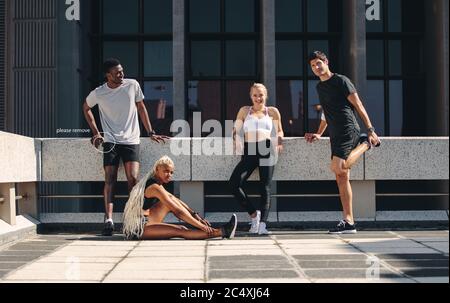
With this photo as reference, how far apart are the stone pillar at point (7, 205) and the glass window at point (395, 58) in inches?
499

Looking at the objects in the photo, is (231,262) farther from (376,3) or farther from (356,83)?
(376,3)

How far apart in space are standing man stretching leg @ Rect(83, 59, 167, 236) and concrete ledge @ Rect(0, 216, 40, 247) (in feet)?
3.04

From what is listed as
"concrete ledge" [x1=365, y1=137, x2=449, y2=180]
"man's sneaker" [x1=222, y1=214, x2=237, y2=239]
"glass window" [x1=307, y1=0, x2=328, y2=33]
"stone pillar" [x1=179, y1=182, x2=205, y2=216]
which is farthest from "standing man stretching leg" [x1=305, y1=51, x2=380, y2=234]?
"glass window" [x1=307, y1=0, x2=328, y2=33]

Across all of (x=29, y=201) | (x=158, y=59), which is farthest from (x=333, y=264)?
(x=158, y=59)

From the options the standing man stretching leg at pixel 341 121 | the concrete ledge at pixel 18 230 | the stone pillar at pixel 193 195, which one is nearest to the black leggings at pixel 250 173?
the standing man stretching leg at pixel 341 121

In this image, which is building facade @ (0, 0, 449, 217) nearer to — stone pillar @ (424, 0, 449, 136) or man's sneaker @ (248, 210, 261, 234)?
stone pillar @ (424, 0, 449, 136)

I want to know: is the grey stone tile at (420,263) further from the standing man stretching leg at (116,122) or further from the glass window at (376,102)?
the glass window at (376,102)

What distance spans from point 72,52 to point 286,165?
844cm

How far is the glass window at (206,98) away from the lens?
18.5m

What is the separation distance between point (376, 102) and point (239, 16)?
4.25 m

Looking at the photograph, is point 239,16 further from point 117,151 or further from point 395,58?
point 117,151

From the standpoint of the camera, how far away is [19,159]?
332 inches

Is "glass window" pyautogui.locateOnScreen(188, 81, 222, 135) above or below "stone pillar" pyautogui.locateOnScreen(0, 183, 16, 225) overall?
above

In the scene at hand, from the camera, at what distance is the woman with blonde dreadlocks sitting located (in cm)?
780
